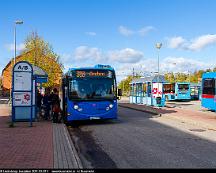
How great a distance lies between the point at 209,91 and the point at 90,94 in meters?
11.3

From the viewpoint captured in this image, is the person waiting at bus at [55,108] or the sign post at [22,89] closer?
the sign post at [22,89]

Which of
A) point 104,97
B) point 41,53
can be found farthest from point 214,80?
point 41,53

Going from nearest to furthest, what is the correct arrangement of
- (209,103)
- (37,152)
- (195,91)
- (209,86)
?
(37,152)
(209,103)
(209,86)
(195,91)

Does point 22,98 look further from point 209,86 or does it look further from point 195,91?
point 195,91

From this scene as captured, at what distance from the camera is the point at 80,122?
21.5m

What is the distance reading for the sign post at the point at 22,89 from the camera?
17.9 m

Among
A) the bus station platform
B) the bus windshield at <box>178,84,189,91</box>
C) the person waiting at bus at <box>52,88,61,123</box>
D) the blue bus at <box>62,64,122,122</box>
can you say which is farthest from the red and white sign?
the bus windshield at <box>178,84,189,91</box>

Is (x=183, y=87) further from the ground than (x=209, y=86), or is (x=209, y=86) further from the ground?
(x=183, y=87)

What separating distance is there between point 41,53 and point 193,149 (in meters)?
40.6

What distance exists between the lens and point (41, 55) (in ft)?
163

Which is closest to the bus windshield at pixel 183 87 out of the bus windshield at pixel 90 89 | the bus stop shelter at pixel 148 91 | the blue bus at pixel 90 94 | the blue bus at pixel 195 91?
the blue bus at pixel 195 91

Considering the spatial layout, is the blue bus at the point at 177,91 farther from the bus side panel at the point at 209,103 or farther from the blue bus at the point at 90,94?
the blue bus at the point at 90,94

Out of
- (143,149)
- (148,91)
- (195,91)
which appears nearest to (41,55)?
(148,91)

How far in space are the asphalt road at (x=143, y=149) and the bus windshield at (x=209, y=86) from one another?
11.0 metres
